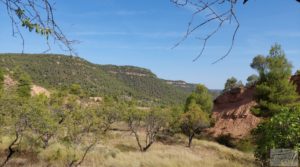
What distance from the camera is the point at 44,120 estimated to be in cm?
1839

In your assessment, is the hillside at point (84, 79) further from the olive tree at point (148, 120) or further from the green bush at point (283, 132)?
the green bush at point (283, 132)

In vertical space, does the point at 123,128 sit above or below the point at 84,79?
below

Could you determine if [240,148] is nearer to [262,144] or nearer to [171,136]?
[171,136]

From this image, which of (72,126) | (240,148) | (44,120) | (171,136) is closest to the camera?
(44,120)

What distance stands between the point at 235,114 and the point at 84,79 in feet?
272

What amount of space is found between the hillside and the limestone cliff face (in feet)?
165

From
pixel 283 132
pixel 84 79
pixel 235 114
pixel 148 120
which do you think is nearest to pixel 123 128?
pixel 235 114

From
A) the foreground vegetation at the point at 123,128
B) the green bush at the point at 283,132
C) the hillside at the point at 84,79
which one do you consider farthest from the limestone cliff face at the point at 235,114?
the hillside at the point at 84,79

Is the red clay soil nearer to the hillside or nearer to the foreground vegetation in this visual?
the foreground vegetation

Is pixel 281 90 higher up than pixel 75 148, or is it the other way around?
pixel 281 90

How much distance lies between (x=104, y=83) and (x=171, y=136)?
91669 mm

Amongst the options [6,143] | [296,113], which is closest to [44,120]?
[6,143]

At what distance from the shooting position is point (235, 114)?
5112 cm

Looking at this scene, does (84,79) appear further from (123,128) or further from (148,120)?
(148,120)
